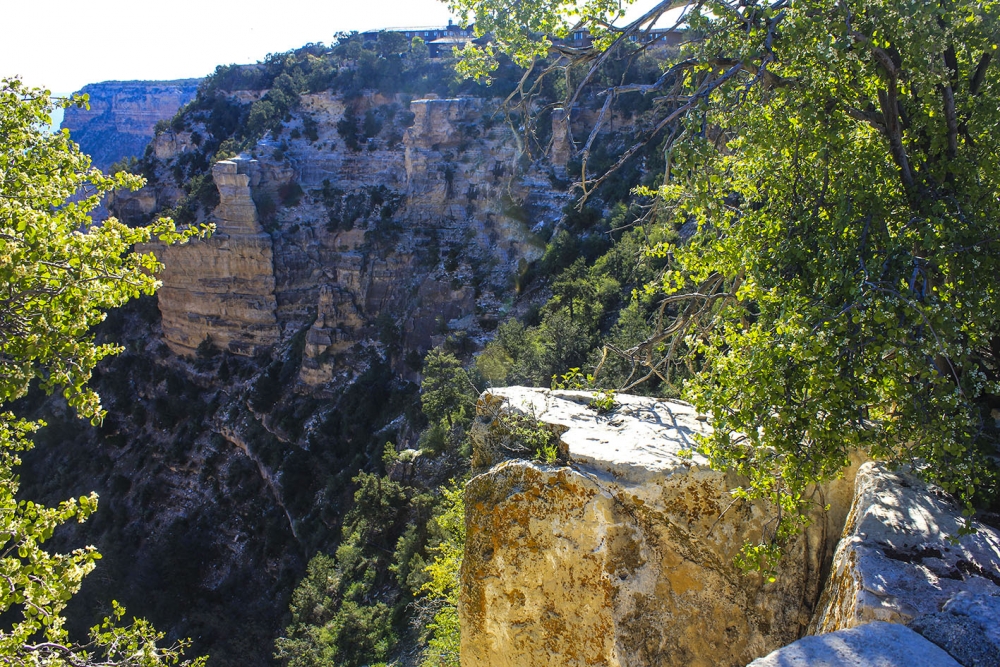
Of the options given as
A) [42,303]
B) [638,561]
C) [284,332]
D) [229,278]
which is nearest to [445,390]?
[284,332]

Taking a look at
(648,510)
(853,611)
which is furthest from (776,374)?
(648,510)

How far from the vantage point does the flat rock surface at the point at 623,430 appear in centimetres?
401

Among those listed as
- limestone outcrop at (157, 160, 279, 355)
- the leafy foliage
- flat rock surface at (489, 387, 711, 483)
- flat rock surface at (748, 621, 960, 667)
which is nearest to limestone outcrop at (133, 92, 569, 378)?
limestone outcrop at (157, 160, 279, 355)

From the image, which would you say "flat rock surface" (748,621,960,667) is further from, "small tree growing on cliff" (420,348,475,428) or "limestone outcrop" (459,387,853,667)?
"small tree growing on cliff" (420,348,475,428)

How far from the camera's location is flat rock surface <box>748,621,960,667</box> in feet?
7.45

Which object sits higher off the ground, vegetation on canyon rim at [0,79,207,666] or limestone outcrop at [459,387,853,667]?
vegetation on canyon rim at [0,79,207,666]

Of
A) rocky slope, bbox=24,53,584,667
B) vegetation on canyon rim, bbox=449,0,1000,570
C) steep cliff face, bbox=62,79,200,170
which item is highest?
steep cliff face, bbox=62,79,200,170

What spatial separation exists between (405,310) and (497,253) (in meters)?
5.31

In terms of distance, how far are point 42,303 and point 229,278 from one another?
31.7 meters

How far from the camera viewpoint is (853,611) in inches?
114

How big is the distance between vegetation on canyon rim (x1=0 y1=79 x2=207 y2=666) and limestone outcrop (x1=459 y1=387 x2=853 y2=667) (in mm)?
2589

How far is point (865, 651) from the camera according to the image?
2.33 metres

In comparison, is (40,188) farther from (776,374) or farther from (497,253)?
(497,253)

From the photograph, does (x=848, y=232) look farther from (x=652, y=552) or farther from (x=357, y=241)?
(x=357, y=241)
